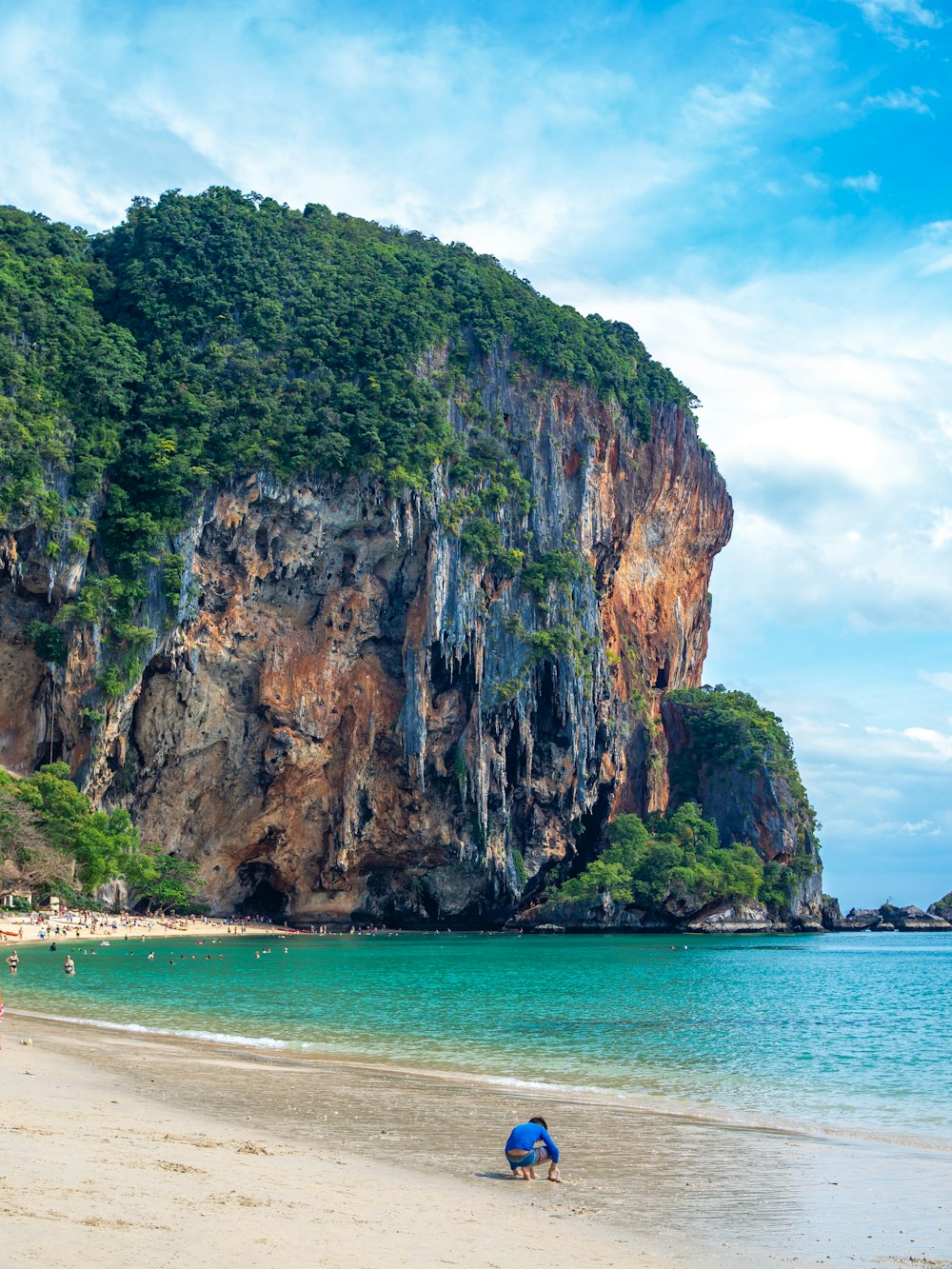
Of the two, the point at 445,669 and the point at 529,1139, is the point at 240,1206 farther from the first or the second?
the point at 445,669

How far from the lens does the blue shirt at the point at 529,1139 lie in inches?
360

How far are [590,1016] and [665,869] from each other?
42.3m

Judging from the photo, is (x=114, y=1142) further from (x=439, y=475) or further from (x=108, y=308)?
(x=108, y=308)

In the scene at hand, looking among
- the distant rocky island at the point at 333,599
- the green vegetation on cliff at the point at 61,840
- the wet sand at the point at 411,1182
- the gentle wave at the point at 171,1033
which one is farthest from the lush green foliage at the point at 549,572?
the wet sand at the point at 411,1182

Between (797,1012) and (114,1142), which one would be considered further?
(797,1012)

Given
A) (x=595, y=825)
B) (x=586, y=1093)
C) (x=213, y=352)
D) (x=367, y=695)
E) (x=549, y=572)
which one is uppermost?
(x=213, y=352)

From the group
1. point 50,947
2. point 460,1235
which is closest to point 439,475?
point 50,947

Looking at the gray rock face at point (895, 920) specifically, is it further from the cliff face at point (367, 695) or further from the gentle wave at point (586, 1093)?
the gentle wave at point (586, 1093)

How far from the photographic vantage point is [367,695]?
56.9 metres

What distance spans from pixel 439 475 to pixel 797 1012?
38610 millimetres

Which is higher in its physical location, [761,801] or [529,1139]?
[761,801]

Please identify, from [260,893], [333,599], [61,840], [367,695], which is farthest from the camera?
[260,893]

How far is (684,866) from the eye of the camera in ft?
211

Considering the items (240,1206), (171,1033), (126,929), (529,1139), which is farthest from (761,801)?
(240,1206)
